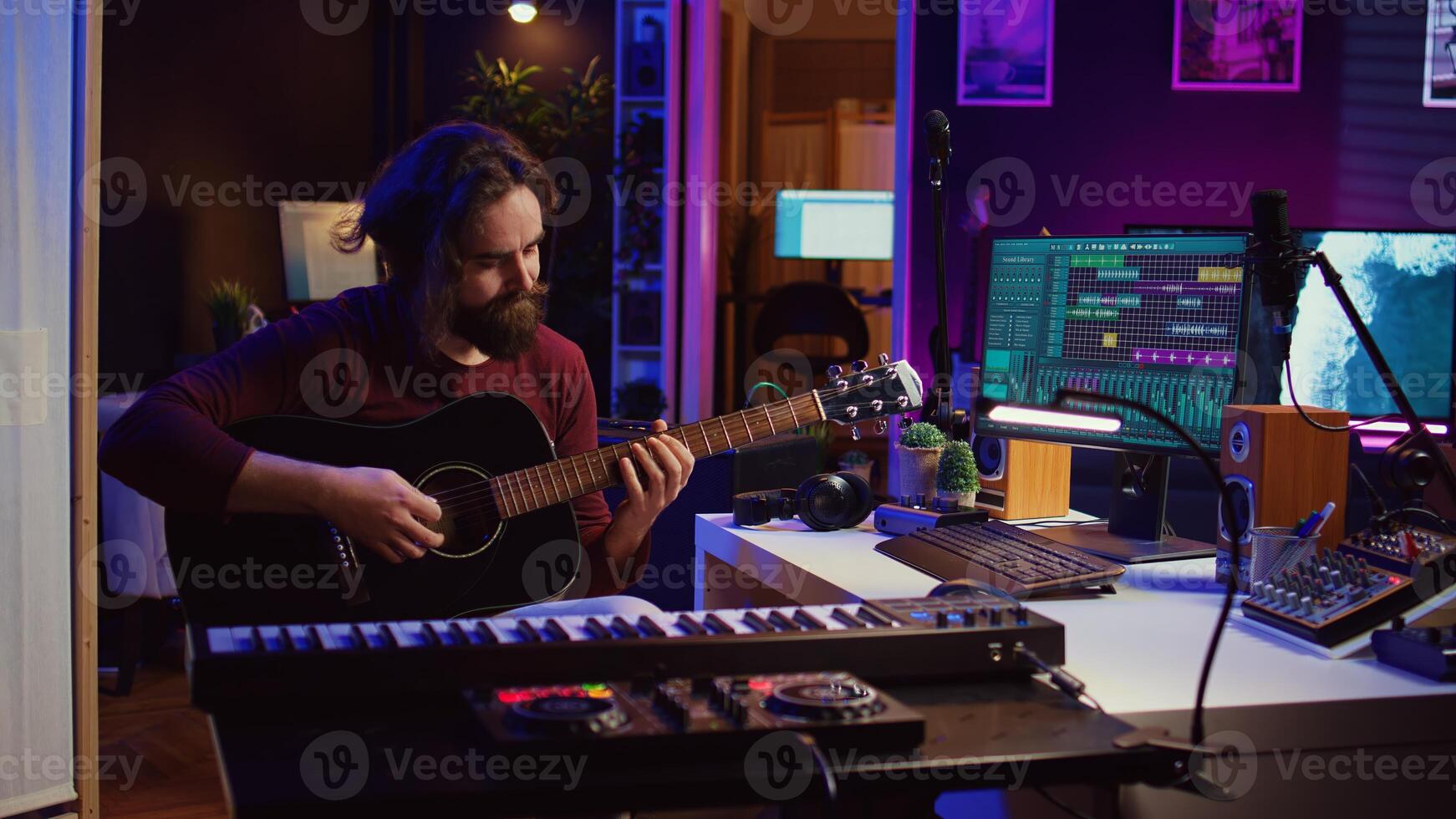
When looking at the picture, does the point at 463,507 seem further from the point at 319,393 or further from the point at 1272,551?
the point at 1272,551

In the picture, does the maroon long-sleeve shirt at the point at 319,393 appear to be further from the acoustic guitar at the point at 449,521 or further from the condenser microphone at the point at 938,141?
the condenser microphone at the point at 938,141

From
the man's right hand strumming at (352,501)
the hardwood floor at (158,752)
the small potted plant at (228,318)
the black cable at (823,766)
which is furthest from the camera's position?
the small potted plant at (228,318)

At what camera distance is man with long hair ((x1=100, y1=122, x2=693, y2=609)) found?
175 cm

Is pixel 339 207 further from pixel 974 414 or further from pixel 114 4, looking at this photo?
pixel 974 414

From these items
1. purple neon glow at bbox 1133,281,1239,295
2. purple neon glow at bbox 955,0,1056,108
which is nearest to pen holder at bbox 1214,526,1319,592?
purple neon glow at bbox 1133,281,1239,295

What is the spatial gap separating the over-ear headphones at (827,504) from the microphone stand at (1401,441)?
0.78m

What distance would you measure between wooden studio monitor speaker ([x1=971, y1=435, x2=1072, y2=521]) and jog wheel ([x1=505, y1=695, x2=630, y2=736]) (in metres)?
1.39

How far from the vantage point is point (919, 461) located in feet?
6.84

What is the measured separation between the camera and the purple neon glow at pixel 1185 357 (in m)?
1.74

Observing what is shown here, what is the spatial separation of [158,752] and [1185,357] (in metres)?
2.66

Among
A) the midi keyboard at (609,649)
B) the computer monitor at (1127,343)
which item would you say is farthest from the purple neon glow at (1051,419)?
the midi keyboard at (609,649)

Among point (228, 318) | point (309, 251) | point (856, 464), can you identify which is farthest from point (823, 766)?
point (309, 251)

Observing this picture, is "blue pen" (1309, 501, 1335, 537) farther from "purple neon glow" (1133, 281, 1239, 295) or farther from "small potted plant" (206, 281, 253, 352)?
"small potted plant" (206, 281, 253, 352)

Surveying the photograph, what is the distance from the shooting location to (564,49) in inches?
256
